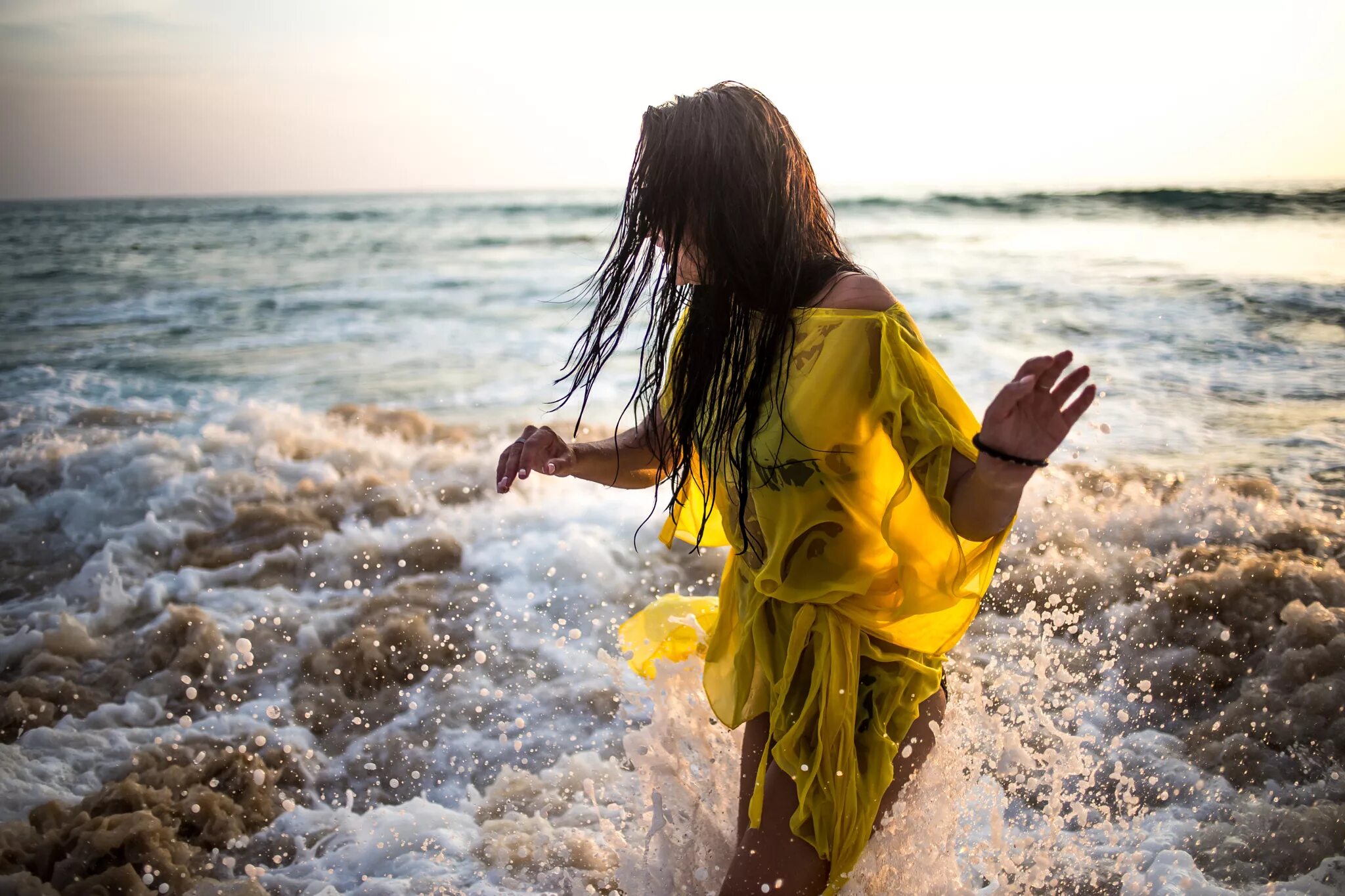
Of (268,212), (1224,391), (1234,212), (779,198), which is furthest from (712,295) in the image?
(268,212)

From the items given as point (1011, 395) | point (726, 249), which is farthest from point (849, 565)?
point (726, 249)

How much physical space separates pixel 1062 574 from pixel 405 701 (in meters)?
3.34

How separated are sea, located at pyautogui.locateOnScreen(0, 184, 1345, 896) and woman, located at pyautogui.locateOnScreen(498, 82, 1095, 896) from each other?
0.25 meters

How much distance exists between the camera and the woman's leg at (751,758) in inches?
84.4

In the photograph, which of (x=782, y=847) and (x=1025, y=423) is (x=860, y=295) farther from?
(x=782, y=847)

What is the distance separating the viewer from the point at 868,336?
186cm

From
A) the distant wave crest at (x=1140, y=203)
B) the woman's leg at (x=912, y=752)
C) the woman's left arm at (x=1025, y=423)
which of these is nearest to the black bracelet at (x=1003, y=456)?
the woman's left arm at (x=1025, y=423)

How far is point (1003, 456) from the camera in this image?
1.65 m

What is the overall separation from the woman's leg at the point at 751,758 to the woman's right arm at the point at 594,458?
24.7 inches

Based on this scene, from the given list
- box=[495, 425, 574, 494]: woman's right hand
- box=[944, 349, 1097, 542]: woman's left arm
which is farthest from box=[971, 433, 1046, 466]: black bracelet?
box=[495, 425, 574, 494]: woman's right hand

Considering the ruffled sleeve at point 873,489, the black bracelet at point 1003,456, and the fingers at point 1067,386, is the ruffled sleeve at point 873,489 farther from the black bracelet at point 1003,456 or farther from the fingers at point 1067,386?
the fingers at point 1067,386

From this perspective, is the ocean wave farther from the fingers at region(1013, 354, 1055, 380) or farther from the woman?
the fingers at region(1013, 354, 1055, 380)

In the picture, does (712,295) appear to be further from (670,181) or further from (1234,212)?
(1234,212)

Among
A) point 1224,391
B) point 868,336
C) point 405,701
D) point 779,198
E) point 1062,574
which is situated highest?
point 779,198
